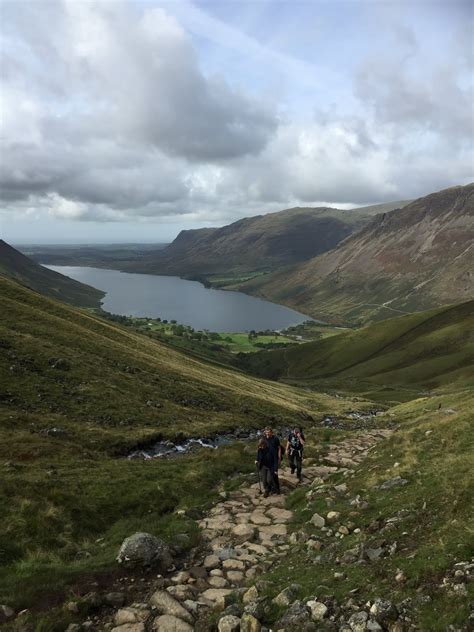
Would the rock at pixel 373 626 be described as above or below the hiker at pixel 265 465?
above

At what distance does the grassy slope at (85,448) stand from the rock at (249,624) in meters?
5.24

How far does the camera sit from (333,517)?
52.9ft

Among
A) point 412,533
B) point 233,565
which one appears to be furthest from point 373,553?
point 233,565

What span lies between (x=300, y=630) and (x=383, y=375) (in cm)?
13665

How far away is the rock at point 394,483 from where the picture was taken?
1733 centimetres

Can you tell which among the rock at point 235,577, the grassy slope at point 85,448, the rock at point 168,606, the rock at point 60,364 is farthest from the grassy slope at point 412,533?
the rock at point 60,364

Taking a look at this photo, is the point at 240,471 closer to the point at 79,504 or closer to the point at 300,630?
the point at 79,504

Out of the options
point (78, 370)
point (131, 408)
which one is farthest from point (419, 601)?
point (78, 370)

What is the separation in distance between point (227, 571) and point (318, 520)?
4.14m

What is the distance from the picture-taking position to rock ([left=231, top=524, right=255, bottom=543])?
16.2 meters

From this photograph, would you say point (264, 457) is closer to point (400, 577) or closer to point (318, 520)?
point (318, 520)

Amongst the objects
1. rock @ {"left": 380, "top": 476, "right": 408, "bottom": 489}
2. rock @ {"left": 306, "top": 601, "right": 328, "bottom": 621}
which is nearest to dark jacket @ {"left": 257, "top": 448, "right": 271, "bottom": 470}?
rock @ {"left": 380, "top": 476, "right": 408, "bottom": 489}

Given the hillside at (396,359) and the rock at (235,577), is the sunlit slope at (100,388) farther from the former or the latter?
the hillside at (396,359)

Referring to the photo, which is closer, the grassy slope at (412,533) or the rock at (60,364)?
the grassy slope at (412,533)
